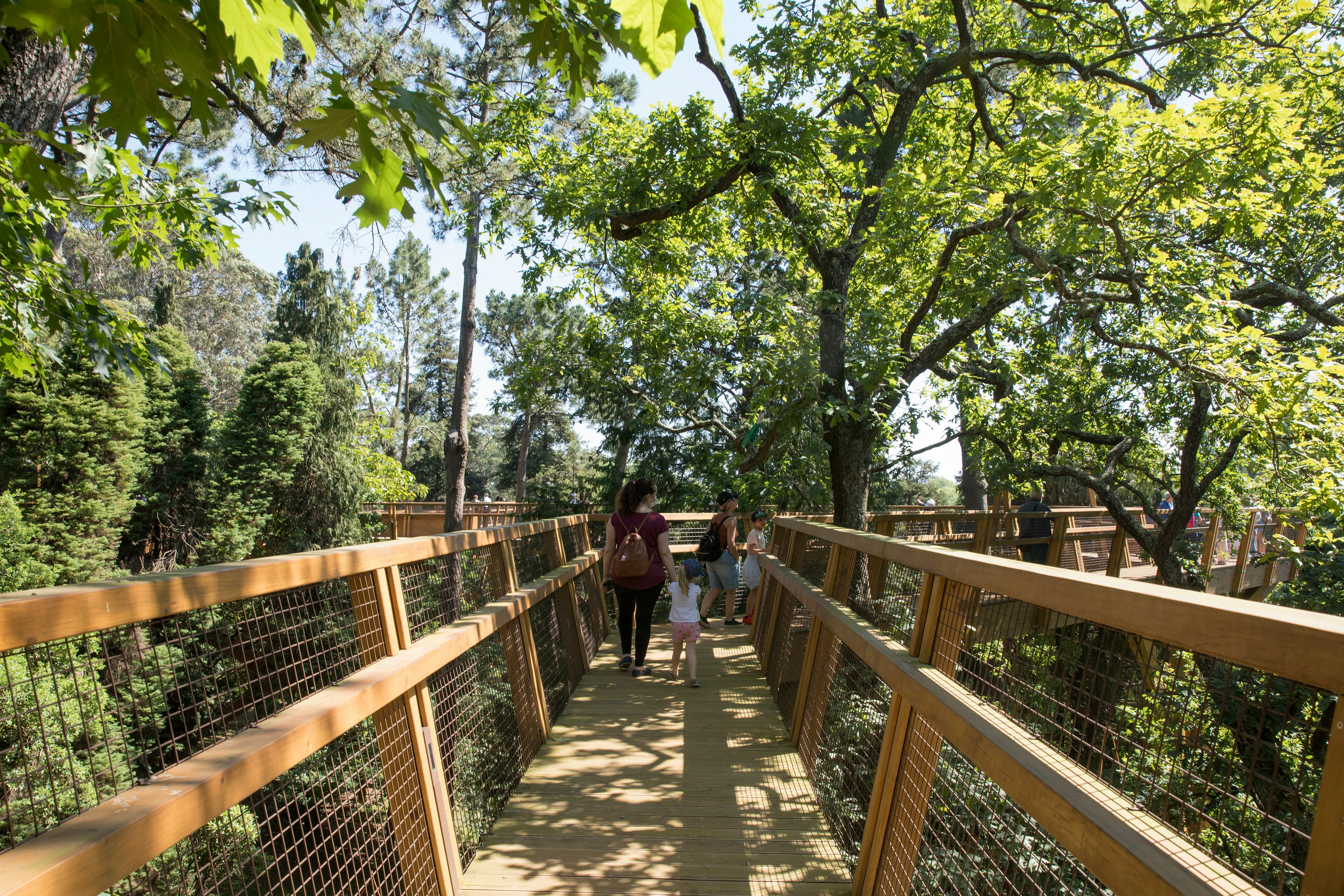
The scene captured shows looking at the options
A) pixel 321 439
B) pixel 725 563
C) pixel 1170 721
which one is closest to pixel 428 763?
pixel 1170 721

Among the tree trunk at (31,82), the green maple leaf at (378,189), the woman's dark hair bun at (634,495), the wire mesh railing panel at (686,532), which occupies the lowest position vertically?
the wire mesh railing panel at (686,532)

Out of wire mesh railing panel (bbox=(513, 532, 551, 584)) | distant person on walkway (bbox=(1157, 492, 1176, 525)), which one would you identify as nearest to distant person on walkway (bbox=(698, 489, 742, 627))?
wire mesh railing panel (bbox=(513, 532, 551, 584))

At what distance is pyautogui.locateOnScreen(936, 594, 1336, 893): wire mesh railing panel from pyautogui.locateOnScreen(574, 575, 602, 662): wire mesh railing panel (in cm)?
502

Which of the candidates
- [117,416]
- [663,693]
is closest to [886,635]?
[663,693]

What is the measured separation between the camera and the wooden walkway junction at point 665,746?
53.9 inches

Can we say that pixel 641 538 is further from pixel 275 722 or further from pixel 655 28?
pixel 655 28

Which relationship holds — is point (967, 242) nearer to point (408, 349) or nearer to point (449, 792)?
point (449, 792)

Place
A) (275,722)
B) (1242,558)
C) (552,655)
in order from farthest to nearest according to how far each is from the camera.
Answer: (1242,558)
(552,655)
(275,722)

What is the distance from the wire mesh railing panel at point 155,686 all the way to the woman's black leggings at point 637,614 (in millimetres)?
3607

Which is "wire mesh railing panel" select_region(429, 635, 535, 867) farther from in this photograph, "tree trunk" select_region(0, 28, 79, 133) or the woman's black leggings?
"tree trunk" select_region(0, 28, 79, 133)

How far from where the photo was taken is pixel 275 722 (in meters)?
1.97

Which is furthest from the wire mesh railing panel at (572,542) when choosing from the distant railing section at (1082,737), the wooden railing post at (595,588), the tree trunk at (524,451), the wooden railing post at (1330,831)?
the tree trunk at (524,451)

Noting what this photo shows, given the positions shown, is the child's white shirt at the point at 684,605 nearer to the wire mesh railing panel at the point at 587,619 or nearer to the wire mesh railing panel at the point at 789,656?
the wire mesh railing panel at the point at 789,656

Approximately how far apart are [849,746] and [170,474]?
16.5m
